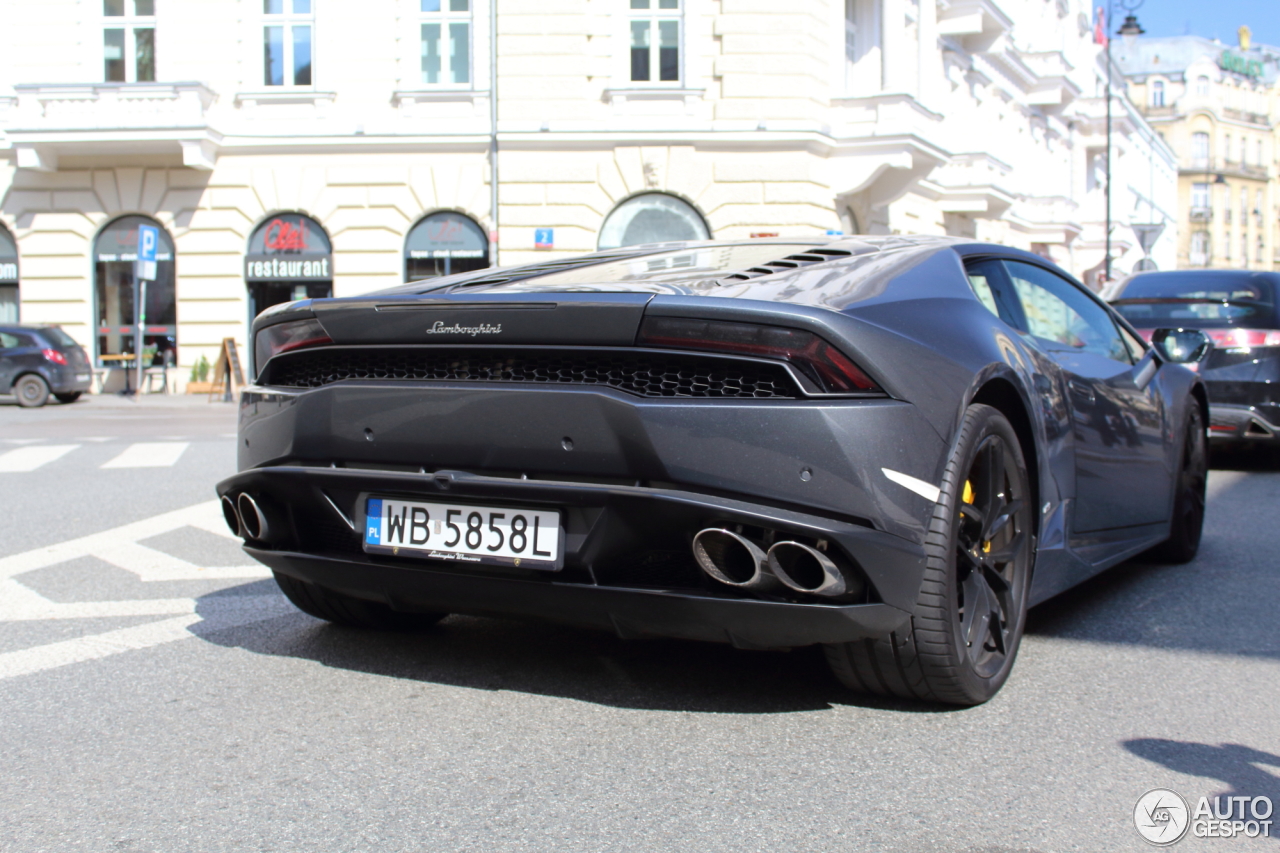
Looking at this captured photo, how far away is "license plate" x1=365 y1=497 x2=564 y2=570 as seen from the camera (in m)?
2.95

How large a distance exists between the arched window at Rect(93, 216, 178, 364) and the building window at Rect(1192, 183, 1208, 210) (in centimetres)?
10253

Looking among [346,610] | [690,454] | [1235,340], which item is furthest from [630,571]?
[1235,340]

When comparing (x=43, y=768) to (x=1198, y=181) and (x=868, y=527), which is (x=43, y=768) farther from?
(x=1198, y=181)

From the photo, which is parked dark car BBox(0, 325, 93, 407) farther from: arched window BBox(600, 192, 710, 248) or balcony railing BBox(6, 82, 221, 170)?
arched window BBox(600, 192, 710, 248)

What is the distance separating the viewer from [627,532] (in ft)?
9.25

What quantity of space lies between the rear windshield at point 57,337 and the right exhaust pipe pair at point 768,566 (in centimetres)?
2003

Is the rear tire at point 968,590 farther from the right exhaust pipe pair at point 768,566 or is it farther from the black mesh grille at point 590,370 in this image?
the black mesh grille at point 590,370

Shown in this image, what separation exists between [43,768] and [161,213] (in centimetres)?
2142

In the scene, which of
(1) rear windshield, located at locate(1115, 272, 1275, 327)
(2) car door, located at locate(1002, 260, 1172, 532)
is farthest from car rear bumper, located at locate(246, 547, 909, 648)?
(1) rear windshield, located at locate(1115, 272, 1275, 327)

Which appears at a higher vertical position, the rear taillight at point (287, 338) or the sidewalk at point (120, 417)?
the rear taillight at point (287, 338)

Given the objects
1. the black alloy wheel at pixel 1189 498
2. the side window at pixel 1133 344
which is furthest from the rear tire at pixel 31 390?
the side window at pixel 1133 344

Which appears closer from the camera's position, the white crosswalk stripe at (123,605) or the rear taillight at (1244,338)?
the white crosswalk stripe at (123,605)

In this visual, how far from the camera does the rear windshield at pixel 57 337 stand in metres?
20.4

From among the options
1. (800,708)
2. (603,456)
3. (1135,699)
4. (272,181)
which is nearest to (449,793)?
(603,456)
